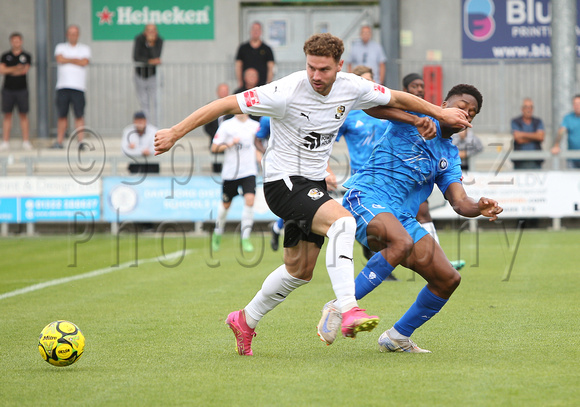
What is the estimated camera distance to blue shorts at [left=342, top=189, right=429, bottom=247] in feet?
19.3

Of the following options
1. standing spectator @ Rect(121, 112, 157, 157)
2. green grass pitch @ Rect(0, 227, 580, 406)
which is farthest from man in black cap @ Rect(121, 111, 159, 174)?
Answer: green grass pitch @ Rect(0, 227, 580, 406)

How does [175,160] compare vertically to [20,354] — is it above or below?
above

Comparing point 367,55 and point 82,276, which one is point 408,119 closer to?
point 82,276

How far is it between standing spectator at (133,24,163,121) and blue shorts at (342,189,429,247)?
1352 cm

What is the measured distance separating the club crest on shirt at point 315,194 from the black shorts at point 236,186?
26.9 ft

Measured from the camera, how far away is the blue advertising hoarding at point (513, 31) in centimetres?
2178

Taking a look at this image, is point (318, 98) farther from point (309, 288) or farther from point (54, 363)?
point (309, 288)

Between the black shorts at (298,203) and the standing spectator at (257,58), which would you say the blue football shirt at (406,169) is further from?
the standing spectator at (257,58)

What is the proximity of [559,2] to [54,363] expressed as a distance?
613 inches

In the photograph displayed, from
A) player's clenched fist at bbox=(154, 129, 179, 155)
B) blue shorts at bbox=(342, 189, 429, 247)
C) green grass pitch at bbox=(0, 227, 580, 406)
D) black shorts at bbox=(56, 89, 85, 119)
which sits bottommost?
green grass pitch at bbox=(0, 227, 580, 406)

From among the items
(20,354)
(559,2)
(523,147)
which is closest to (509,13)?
(559,2)

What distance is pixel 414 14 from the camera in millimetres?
22078

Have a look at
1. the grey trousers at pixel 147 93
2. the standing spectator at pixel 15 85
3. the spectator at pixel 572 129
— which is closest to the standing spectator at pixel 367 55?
the spectator at pixel 572 129

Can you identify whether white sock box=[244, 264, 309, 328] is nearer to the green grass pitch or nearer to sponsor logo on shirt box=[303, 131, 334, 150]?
the green grass pitch
